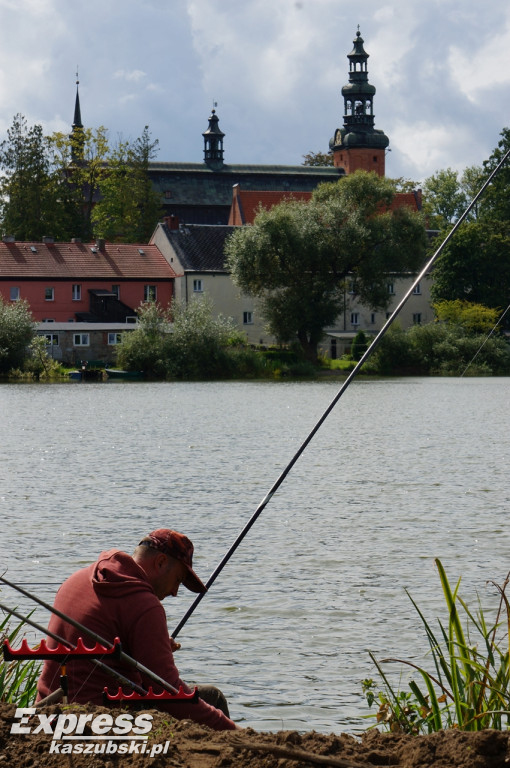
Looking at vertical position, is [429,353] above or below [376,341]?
below

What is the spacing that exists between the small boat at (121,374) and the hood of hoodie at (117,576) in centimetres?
6296

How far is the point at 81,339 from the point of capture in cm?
7756

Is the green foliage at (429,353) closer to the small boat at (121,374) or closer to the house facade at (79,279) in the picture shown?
the small boat at (121,374)

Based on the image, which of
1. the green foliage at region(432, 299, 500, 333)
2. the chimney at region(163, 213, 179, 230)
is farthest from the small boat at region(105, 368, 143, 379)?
the chimney at region(163, 213, 179, 230)

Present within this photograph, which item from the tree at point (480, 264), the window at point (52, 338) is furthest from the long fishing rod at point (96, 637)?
the tree at point (480, 264)

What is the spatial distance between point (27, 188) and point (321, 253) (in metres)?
29.1

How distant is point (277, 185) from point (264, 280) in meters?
65.2

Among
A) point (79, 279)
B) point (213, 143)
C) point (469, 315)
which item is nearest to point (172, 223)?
point (79, 279)

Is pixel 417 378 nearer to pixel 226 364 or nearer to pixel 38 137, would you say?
pixel 226 364

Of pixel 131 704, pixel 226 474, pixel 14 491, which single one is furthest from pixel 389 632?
pixel 226 474

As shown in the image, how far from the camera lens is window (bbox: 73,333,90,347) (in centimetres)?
7724

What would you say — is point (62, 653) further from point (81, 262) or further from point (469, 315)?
point (81, 262)

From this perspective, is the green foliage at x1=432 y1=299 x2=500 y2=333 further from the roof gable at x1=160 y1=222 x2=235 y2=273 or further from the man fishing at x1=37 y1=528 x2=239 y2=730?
the man fishing at x1=37 y1=528 x2=239 y2=730

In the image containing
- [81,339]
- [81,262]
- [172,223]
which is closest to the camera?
[81,339]
